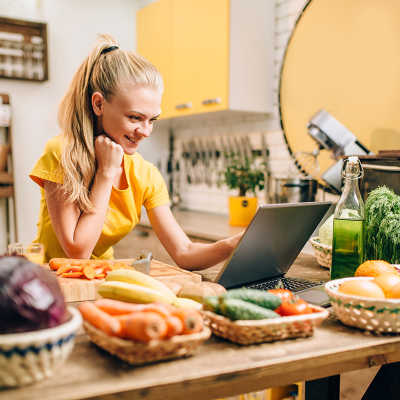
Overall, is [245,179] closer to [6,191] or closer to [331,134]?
[331,134]

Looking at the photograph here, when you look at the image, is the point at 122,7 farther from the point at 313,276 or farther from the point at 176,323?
the point at 176,323

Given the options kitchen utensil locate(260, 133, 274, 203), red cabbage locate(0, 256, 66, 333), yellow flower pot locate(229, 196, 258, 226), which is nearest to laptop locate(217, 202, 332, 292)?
red cabbage locate(0, 256, 66, 333)

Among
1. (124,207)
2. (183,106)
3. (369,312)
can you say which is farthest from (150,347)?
(183,106)

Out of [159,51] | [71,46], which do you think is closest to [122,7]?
[71,46]

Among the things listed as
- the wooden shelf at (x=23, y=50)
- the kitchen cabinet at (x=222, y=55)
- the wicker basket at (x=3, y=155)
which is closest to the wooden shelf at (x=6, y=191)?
the wicker basket at (x=3, y=155)

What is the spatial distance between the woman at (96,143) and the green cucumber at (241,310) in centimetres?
71

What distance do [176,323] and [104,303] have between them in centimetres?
15

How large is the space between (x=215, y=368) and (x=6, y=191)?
331cm

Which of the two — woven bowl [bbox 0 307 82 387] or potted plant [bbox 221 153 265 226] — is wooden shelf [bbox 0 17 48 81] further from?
woven bowl [bbox 0 307 82 387]

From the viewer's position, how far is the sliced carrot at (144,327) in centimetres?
61

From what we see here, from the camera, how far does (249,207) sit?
9.18 ft

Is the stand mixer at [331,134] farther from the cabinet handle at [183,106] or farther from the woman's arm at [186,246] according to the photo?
the cabinet handle at [183,106]

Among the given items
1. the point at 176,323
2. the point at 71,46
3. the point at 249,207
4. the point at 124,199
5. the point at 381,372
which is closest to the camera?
the point at 176,323

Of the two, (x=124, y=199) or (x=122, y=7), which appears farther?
(x=122, y=7)
